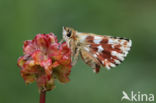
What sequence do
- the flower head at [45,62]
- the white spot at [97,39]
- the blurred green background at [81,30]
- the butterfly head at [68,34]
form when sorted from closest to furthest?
the flower head at [45,62] → the butterfly head at [68,34] → the white spot at [97,39] → the blurred green background at [81,30]

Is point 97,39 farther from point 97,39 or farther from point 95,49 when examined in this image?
point 95,49

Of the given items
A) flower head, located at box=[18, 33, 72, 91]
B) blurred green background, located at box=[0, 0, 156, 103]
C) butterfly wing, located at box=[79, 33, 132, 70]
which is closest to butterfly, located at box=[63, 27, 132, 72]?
butterfly wing, located at box=[79, 33, 132, 70]

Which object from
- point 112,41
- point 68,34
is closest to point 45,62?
point 68,34

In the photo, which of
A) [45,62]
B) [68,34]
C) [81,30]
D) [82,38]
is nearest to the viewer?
[45,62]

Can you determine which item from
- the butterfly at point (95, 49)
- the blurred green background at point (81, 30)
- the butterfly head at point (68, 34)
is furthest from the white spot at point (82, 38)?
the blurred green background at point (81, 30)

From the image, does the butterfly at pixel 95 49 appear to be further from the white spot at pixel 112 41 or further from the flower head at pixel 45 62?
the flower head at pixel 45 62

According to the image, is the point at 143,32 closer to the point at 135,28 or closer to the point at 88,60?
the point at 135,28
